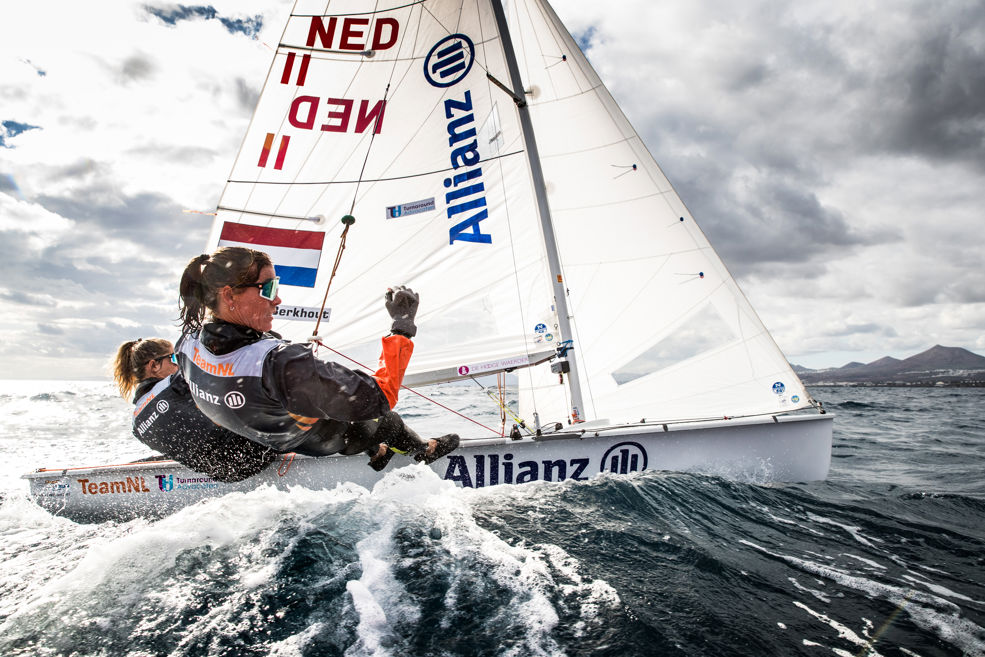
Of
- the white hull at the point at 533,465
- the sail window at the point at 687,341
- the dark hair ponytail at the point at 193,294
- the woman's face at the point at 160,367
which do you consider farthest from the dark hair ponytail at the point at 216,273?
the sail window at the point at 687,341

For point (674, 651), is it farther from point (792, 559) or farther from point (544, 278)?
point (544, 278)

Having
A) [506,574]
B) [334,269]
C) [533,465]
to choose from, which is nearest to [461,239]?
[334,269]

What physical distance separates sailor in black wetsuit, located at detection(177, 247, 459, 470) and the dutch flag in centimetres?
176

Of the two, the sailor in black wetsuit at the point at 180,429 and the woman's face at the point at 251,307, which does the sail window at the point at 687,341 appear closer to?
the sailor in black wetsuit at the point at 180,429

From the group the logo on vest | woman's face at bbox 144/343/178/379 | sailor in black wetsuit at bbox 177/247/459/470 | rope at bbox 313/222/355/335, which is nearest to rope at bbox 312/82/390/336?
rope at bbox 313/222/355/335

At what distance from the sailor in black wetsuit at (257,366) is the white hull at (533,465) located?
1145mm

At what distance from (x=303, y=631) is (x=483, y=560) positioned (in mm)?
840

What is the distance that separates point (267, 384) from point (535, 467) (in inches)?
84.3

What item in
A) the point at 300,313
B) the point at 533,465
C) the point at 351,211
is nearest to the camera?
the point at 533,465

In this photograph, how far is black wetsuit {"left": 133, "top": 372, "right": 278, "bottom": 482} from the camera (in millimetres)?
2857

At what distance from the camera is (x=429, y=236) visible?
13.7 feet

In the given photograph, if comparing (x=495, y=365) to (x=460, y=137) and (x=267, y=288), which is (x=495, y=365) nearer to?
(x=460, y=137)

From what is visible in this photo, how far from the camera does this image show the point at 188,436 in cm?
287

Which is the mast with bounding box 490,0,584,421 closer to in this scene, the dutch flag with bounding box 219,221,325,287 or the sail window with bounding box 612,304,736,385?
the sail window with bounding box 612,304,736,385
